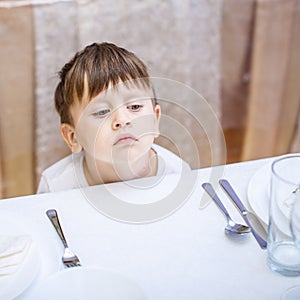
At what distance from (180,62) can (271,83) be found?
0.31 meters

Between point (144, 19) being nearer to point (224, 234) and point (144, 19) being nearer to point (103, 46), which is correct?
point (103, 46)

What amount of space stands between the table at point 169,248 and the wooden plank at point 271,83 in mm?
912

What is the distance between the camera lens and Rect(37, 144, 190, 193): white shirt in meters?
0.96

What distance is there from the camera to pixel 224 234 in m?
0.75

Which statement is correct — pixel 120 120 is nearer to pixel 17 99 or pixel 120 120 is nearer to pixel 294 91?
pixel 17 99

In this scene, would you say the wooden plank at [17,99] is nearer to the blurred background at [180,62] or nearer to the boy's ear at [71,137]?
the blurred background at [180,62]

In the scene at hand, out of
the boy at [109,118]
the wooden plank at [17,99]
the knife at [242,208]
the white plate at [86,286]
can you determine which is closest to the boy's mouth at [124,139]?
the boy at [109,118]

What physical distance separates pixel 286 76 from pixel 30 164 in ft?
2.45

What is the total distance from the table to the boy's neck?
0.26ft

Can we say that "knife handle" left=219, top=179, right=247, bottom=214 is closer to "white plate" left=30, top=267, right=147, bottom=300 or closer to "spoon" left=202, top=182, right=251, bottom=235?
"spoon" left=202, top=182, right=251, bottom=235

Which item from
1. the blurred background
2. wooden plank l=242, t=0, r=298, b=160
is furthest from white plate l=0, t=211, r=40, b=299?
wooden plank l=242, t=0, r=298, b=160

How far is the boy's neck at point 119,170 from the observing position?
3.02 feet

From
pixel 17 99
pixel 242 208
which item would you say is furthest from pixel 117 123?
pixel 17 99

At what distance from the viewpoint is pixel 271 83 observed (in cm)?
172
